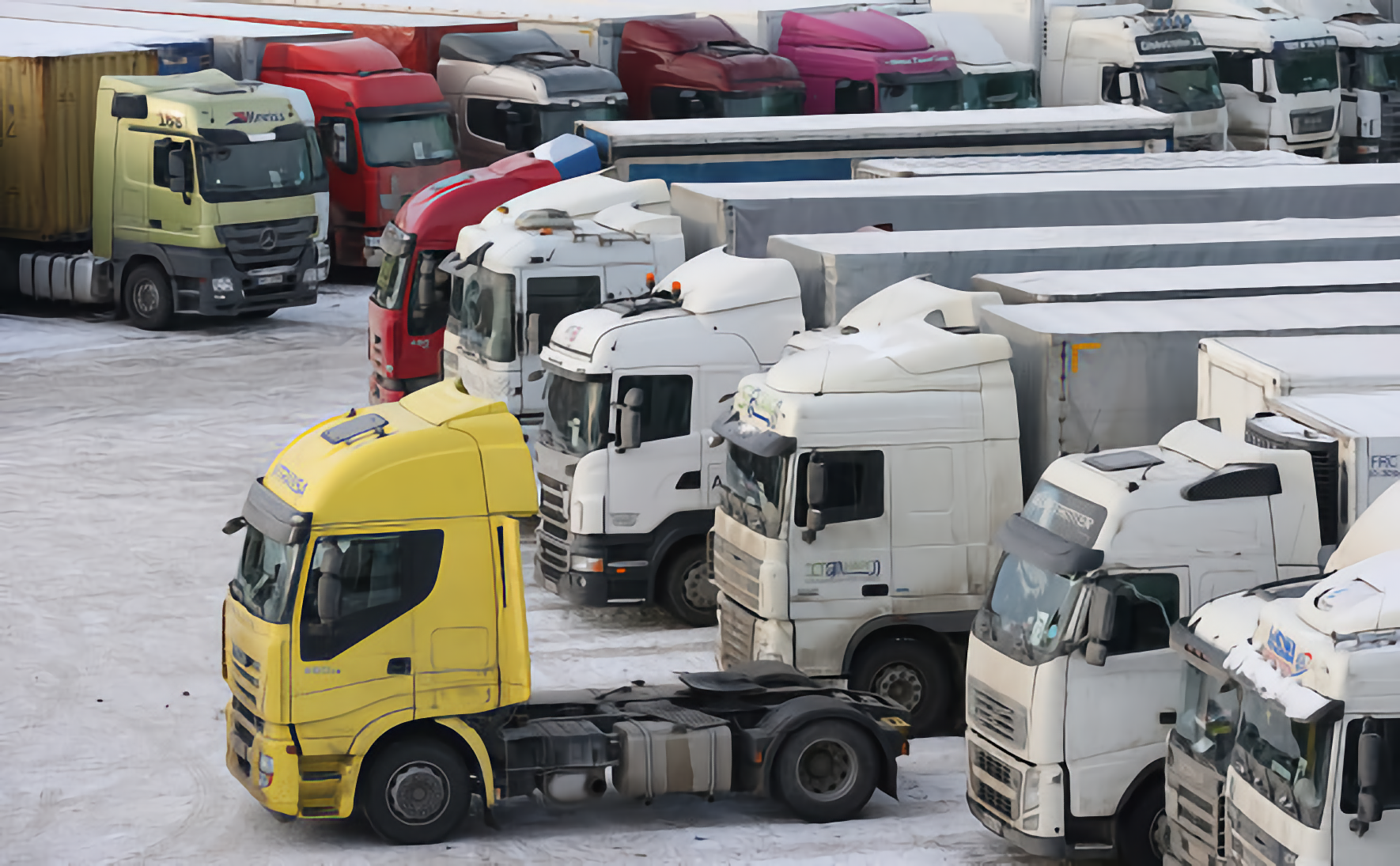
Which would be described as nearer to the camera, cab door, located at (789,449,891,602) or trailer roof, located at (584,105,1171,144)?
cab door, located at (789,449,891,602)

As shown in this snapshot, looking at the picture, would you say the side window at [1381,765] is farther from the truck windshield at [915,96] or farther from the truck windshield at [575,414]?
the truck windshield at [915,96]

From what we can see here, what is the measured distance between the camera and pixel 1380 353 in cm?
1239

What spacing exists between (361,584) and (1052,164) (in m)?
13.0

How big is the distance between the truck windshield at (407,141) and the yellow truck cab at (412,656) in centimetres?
1825

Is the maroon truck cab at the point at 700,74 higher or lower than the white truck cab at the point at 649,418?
higher

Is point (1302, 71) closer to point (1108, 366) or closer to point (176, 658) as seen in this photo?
point (1108, 366)

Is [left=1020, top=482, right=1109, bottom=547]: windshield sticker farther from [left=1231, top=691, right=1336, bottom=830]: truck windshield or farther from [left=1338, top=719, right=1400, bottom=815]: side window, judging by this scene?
[left=1338, top=719, right=1400, bottom=815]: side window

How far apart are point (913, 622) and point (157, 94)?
666 inches

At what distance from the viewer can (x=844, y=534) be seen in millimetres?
12836

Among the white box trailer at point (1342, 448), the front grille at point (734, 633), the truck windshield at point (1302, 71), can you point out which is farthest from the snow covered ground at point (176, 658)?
the truck windshield at point (1302, 71)

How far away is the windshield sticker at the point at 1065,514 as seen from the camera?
10.4 m

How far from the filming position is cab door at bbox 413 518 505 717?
10.9 m

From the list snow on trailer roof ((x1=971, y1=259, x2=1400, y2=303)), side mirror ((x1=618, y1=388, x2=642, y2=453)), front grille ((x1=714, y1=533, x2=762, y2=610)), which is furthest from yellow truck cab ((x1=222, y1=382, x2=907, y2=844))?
snow on trailer roof ((x1=971, y1=259, x2=1400, y2=303))

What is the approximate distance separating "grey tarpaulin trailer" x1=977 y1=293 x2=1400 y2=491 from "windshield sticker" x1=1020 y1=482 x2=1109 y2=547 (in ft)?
6.15
